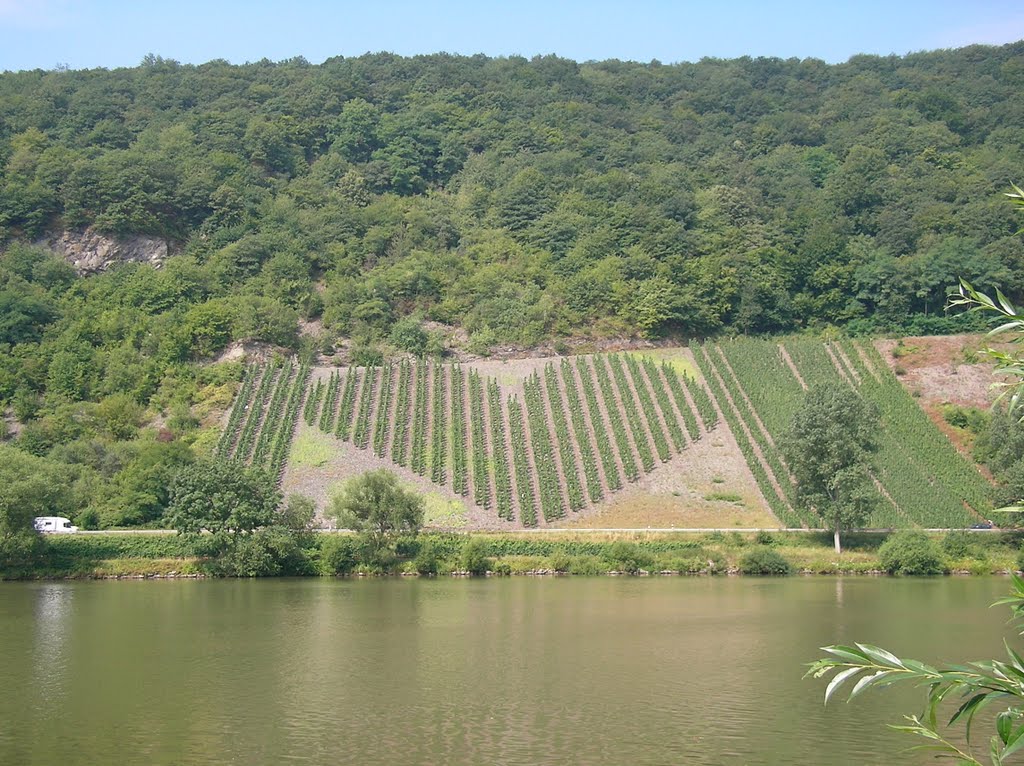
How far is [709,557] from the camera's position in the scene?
5234cm

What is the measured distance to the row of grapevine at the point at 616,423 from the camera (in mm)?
62688

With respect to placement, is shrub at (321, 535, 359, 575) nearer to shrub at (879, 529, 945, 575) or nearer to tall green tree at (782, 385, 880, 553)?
tall green tree at (782, 385, 880, 553)

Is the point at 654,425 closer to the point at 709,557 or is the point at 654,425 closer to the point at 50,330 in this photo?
the point at 709,557

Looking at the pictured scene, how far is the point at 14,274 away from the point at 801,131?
84931 mm

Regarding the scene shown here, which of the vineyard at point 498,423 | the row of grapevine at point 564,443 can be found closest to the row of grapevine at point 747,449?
the vineyard at point 498,423

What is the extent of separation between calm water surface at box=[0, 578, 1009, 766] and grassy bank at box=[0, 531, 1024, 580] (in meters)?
5.56

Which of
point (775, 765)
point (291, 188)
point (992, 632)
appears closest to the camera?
A: point (775, 765)

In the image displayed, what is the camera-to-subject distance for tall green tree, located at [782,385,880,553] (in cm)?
5250

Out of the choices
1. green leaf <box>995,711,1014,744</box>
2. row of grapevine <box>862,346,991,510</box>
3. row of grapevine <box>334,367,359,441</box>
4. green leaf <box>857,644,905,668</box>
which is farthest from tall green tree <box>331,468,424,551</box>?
green leaf <box>995,711,1014,744</box>

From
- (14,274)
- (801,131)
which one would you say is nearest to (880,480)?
(14,274)

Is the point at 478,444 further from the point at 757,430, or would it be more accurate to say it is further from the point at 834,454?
the point at 834,454

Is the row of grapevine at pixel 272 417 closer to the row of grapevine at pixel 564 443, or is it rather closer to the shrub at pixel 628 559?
the row of grapevine at pixel 564 443

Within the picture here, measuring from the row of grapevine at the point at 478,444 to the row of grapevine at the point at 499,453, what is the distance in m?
0.54

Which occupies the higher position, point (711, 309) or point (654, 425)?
point (711, 309)
